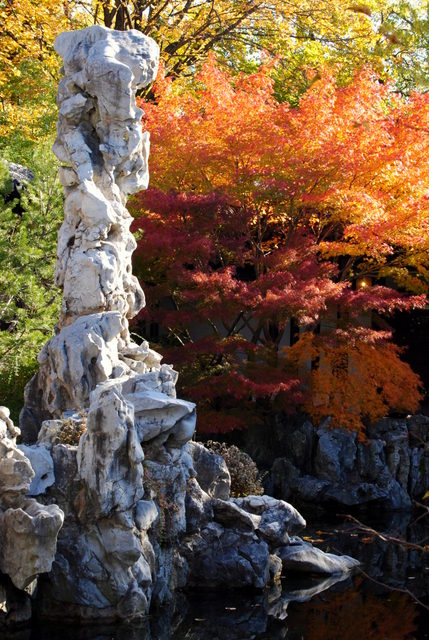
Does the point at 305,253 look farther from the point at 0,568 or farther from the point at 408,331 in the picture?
the point at 0,568

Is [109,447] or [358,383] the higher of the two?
[109,447]

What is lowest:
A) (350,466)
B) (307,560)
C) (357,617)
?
(350,466)

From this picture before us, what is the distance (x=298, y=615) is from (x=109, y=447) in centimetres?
269

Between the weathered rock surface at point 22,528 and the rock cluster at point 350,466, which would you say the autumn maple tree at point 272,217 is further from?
the weathered rock surface at point 22,528

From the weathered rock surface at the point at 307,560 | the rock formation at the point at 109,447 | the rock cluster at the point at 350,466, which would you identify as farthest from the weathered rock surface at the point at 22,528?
the rock cluster at the point at 350,466

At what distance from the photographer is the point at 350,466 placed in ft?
53.8

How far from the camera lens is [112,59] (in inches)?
424

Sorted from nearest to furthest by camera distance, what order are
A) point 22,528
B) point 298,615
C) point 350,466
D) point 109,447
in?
point 22,528 → point 109,447 → point 298,615 → point 350,466

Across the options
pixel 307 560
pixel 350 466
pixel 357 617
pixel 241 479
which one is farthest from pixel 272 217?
pixel 357 617

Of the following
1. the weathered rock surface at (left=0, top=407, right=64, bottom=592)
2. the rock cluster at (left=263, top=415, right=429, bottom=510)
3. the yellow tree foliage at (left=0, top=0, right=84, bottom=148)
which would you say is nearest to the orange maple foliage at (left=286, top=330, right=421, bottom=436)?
the rock cluster at (left=263, top=415, right=429, bottom=510)

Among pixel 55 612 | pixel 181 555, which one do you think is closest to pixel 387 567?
pixel 181 555

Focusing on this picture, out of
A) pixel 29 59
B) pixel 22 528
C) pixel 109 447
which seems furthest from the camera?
pixel 29 59

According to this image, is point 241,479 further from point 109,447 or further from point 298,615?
point 109,447

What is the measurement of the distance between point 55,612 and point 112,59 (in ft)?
20.5
